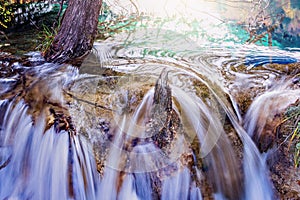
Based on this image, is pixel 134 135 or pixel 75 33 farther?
pixel 75 33

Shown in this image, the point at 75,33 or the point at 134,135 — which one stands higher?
the point at 75,33

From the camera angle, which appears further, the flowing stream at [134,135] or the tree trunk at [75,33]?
the tree trunk at [75,33]

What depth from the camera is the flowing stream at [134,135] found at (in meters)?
1.87

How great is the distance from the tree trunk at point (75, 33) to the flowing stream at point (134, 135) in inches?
13.7

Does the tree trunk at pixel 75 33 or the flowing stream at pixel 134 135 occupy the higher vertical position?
the tree trunk at pixel 75 33

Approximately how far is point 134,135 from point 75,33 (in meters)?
1.32

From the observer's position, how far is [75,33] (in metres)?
2.77

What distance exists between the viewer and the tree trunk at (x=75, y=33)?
8.97ft

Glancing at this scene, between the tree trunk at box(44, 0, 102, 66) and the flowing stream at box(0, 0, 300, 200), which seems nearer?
the flowing stream at box(0, 0, 300, 200)

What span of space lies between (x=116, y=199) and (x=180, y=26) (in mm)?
2318

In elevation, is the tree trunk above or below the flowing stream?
A: above

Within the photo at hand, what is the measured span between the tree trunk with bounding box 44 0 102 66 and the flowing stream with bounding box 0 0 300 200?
347 millimetres

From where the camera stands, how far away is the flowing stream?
1.87m

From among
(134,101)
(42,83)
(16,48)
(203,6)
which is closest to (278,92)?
(134,101)
